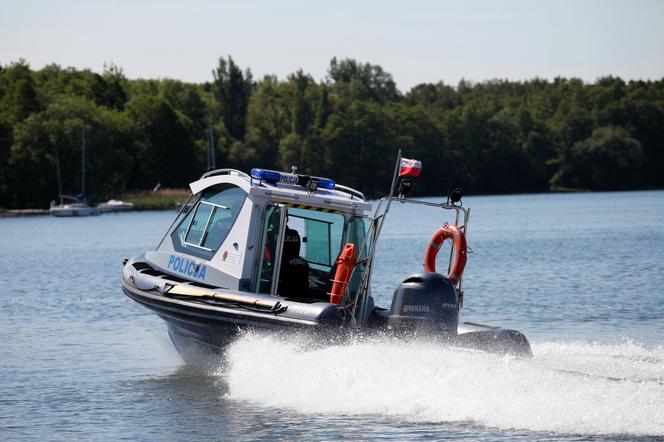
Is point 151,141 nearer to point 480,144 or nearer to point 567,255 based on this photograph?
point 480,144

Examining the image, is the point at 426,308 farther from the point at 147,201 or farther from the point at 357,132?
the point at 357,132

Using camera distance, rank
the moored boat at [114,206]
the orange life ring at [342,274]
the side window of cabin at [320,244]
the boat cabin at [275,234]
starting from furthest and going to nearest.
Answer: the moored boat at [114,206]
the side window of cabin at [320,244]
the boat cabin at [275,234]
the orange life ring at [342,274]

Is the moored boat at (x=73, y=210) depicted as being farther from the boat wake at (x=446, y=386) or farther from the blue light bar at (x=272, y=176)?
the boat wake at (x=446, y=386)

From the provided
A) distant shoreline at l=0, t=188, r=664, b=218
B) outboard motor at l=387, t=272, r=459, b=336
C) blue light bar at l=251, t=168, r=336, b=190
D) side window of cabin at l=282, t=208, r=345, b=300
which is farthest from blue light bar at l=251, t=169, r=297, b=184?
distant shoreline at l=0, t=188, r=664, b=218

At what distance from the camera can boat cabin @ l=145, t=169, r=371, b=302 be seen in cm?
1221

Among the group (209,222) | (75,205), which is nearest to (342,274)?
(209,222)

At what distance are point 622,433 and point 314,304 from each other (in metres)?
3.47

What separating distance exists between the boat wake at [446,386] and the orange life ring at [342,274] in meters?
0.72

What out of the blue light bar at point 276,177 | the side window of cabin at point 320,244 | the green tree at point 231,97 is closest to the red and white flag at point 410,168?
the blue light bar at point 276,177

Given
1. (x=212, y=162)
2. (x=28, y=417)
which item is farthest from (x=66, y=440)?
(x=212, y=162)

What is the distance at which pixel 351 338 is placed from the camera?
10.9m

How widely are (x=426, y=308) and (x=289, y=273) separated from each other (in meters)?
2.07

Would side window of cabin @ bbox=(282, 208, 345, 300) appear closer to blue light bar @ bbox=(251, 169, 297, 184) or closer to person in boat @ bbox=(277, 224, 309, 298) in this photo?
person in boat @ bbox=(277, 224, 309, 298)

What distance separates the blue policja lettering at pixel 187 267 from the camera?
42.2 feet
